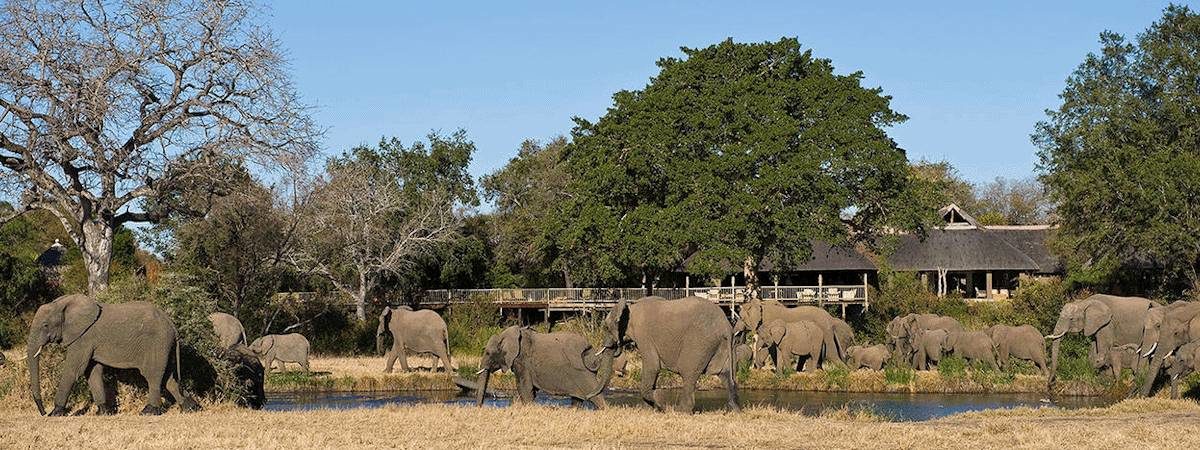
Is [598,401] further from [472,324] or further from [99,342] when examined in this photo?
[472,324]

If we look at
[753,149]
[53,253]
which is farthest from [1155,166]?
[53,253]

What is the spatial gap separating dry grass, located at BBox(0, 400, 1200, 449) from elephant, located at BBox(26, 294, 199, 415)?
0.82m

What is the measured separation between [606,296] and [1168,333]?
3500 centimetres

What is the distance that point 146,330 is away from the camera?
2098cm

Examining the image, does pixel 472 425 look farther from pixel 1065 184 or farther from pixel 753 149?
pixel 1065 184

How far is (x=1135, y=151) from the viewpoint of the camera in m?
45.4

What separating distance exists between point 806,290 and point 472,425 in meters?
38.5

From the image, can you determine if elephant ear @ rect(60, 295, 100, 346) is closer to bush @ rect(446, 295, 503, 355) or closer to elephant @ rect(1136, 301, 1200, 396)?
elephant @ rect(1136, 301, 1200, 396)

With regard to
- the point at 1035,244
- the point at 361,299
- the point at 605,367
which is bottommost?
the point at 605,367

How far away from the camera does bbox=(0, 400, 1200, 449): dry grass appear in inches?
659

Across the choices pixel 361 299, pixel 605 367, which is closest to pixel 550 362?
pixel 605 367

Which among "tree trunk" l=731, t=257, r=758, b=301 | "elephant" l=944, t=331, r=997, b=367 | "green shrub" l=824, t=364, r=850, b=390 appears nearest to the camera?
"green shrub" l=824, t=364, r=850, b=390

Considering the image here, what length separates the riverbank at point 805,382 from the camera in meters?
33.2

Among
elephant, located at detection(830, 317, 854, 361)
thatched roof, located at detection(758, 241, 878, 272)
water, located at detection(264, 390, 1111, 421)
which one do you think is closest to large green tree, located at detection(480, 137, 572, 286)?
thatched roof, located at detection(758, 241, 878, 272)
